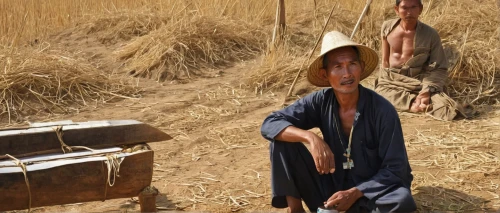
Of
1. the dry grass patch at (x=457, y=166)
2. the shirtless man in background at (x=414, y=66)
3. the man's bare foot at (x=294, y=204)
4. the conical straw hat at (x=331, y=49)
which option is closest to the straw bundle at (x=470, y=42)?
the shirtless man in background at (x=414, y=66)


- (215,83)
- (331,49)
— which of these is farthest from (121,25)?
(331,49)

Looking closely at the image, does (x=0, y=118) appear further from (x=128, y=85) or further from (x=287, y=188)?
(x=287, y=188)

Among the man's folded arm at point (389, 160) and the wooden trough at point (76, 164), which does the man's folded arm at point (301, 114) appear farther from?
the wooden trough at point (76, 164)

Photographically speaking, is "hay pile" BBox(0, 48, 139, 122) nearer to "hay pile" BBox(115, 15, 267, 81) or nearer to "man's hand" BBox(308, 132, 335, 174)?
"hay pile" BBox(115, 15, 267, 81)

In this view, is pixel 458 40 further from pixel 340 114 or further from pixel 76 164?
pixel 76 164

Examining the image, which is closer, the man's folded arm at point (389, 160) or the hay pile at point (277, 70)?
the man's folded arm at point (389, 160)

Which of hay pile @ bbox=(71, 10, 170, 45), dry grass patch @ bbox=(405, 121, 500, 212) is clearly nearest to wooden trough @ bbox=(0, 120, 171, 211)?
dry grass patch @ bbox=(405, 121, 500, 212)

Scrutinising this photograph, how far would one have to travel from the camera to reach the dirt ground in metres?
3.83

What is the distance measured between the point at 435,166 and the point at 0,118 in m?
3.71

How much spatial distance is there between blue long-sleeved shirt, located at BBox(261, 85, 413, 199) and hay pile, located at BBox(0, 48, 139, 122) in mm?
3301

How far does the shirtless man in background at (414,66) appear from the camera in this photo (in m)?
5.45

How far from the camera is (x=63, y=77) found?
20.9 feet

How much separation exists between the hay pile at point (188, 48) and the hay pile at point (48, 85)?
0.64 meters

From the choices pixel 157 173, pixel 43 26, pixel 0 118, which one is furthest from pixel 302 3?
pixel 157 173
